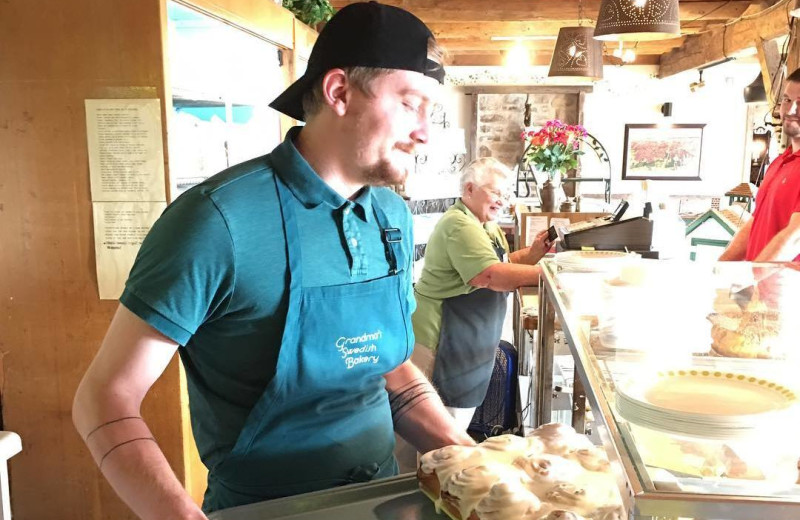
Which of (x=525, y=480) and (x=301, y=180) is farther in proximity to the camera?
(x=301, y=180)

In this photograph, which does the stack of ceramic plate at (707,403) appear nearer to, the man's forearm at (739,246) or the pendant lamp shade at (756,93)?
the man's forearm at (739,246)

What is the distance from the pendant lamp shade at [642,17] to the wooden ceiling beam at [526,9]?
3.81m

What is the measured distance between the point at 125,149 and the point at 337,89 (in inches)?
57.3

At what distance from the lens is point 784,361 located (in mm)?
1079

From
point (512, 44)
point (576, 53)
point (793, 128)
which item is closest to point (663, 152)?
point (512, 44)

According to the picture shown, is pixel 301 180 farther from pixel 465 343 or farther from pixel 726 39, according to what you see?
pixel 726 39

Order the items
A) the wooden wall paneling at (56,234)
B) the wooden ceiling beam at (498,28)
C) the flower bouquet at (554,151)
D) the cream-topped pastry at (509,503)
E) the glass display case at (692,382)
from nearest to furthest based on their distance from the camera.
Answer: the glass display case at (692,382)
the cream-topped pastry at (509,503)
the wooden wall paneling at (56,234)
the flower bouquet at (554,151)
the wooden ceiling beam at (498,28)

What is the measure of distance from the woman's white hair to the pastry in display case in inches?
87.9

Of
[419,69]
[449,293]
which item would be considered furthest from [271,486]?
[449,293]

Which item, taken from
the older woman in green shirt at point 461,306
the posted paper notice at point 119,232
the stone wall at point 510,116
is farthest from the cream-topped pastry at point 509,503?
the stone wall at point 510,116

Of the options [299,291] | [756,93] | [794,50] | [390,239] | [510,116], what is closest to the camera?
[299,291]

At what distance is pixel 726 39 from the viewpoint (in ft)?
24.8

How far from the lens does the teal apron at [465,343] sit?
3.29 metres

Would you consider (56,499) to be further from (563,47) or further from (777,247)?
(563,47)
